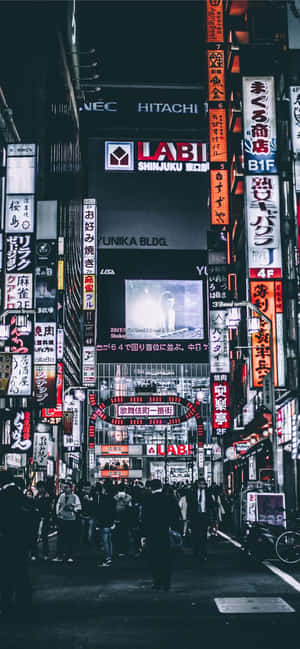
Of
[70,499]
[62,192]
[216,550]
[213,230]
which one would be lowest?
[216,550]

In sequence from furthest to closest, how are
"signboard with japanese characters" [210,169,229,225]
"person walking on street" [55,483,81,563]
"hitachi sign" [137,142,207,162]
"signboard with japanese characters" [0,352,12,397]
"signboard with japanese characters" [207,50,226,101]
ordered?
"hitachi sign" [137,142,207,162] → "signboard with japanese characters" [210,169,229,225] → "signboard with japanese characters" [207,50,226,101] → "signboard with japanese characters" [0,352,12,397] → "person walking on street" [55,483,81,563]

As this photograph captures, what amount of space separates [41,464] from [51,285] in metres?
14.1

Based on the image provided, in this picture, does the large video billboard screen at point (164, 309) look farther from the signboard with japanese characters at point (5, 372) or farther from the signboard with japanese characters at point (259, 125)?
the signboard with japanese characters at point (5, 372)

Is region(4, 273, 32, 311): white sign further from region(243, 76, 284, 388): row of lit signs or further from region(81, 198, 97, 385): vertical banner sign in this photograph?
region(81, 198, 97, 385): vertical banner sign

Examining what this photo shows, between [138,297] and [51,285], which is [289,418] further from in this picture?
[138,297]

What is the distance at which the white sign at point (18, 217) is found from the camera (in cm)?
3328

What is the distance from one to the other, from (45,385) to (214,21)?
24.9 meters

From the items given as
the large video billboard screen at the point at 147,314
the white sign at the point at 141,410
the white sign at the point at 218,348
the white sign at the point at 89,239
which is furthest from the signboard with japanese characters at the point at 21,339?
the large video billboard screen at the point at 147,314

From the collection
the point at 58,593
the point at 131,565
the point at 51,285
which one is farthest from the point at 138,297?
the point at 58,593

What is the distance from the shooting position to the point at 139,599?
1328cm

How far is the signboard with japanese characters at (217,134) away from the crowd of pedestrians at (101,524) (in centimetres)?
2163

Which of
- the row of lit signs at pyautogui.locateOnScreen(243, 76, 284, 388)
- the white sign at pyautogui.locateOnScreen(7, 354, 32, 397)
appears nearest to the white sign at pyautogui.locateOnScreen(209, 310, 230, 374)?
the row of lit signs at pyautogui.locateOnScreen(243, 76, 284, 388)

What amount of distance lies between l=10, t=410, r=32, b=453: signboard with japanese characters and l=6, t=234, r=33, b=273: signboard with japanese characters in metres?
6.67

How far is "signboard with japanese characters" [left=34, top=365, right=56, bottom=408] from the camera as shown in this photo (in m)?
36.5
